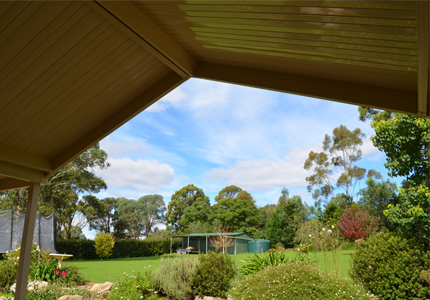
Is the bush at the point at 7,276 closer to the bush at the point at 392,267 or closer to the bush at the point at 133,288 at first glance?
the bush at the point at 133,288

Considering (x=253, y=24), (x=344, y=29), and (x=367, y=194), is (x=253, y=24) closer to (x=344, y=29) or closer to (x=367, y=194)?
(x=344, y=29)

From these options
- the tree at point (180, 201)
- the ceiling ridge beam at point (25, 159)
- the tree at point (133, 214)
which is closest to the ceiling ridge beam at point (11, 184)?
the ceiling ridge beam at point (25, 159)

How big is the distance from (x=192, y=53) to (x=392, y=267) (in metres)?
5.95

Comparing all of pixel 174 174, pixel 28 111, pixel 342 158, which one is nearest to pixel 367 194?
pixel 342 158

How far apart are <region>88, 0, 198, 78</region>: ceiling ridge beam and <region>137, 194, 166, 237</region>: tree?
3387 cm

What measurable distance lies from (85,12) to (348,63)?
6.86 ft

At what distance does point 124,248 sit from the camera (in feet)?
61.5

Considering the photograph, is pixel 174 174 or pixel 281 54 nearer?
pixel 281 54

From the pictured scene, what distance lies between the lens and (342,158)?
25.8 metres

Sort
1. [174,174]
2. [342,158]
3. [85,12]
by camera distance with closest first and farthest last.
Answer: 1. [85,12]
2. [342,158]
3. [174,174]

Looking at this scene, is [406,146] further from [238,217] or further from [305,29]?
[238,217]

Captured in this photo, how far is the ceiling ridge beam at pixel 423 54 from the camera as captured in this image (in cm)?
150

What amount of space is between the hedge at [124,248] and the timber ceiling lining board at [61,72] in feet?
51.3

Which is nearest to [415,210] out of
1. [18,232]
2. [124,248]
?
[18,232]
